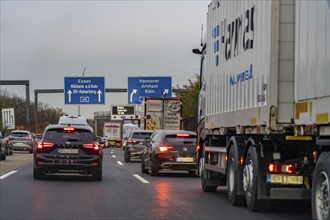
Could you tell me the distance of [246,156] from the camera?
13.1 meters

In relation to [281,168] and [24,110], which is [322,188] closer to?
[281,168]

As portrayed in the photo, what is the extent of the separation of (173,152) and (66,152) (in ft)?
13.5

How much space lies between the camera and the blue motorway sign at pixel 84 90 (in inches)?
2034

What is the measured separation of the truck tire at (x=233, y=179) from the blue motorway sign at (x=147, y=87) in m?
37.0

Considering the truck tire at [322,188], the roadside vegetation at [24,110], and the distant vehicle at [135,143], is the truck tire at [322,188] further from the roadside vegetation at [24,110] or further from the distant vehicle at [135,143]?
the roadside vegetation at [24,110]

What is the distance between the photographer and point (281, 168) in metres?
11.9

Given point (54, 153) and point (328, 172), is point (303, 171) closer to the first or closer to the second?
point (328, 172)

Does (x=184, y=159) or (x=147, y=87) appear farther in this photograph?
(x=147, y=87)

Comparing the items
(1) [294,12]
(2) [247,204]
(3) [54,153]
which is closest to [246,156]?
(2) [247,204]

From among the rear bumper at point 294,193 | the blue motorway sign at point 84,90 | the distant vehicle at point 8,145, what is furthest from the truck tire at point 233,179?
the blue motorway sign at point 84,90

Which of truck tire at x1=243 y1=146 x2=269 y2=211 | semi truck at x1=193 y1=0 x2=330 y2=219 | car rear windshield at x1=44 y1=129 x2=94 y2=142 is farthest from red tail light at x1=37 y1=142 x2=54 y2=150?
truck tire at x1=243 y1=146 x2=269 y2=211

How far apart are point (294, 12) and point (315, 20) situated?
1593 mm

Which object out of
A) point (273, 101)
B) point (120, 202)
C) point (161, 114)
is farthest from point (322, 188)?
point (161, 114)

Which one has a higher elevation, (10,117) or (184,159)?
(10,117)
